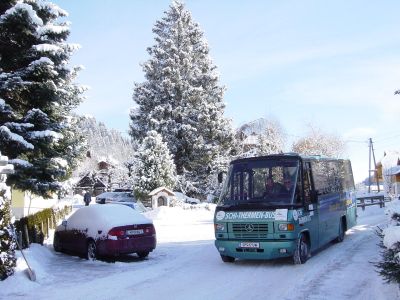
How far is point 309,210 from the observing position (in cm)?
1183

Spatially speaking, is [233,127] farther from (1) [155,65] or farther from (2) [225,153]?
(1) [155,65]

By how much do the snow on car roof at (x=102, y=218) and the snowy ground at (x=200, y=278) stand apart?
3.06 feet

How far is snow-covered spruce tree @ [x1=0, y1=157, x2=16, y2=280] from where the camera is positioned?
9.32 meters

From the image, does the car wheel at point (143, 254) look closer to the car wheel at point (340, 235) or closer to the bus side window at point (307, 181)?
the bus side window at point (307, 181)

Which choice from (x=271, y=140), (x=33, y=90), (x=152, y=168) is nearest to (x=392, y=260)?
(x=33, y=90)

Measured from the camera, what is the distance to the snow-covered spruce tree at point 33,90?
40.8 ft

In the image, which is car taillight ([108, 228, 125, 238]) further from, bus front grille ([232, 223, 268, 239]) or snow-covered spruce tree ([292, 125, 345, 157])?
snow-covered spruce tree ([292, 125, 345, 157])

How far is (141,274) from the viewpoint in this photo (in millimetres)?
10586

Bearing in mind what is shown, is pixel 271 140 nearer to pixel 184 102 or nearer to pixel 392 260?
pixel 184 102

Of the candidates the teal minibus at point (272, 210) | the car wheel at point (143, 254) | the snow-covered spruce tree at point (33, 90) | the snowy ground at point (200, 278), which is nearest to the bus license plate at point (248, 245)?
the teal minibus at point (272, 210)

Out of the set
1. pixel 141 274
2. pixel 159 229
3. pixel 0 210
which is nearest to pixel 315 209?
pixel 141 274

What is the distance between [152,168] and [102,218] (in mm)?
23941

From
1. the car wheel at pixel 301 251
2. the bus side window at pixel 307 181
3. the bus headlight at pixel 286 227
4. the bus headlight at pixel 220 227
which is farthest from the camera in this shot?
the bus side window at pixel 307 181

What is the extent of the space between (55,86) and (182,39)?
123 feet
